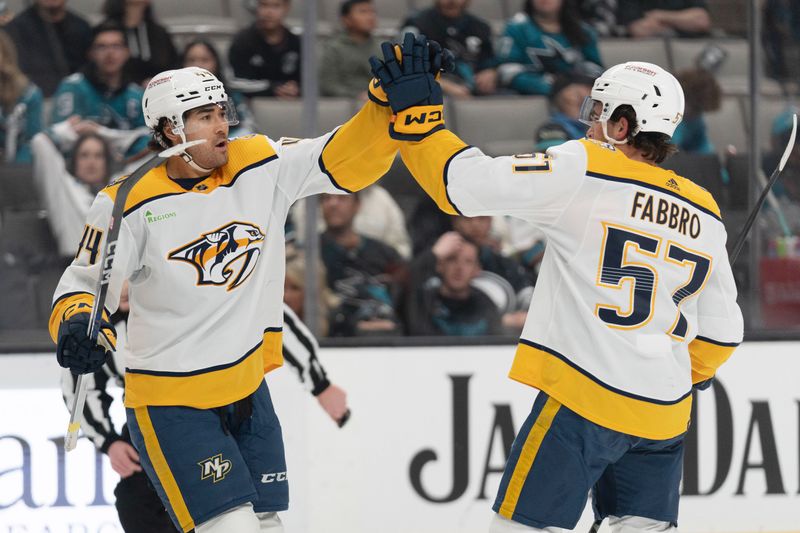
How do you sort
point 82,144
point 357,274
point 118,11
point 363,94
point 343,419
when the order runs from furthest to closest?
point 118,11, point 363,94, point 82,144, point 357,274, point 343,419

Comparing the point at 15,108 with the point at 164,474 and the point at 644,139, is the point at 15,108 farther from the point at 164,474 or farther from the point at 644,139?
the point at 644,139

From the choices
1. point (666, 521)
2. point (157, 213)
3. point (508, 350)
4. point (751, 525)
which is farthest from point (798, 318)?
point (157, 213)

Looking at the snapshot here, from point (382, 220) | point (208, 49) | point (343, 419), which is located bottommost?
point (343, 419)

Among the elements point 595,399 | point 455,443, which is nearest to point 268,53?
point 455,443

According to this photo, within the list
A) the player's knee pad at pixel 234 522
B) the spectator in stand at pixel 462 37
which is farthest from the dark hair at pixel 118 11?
the player's knee pad at pixel 234 522

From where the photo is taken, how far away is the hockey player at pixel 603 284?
282 cm

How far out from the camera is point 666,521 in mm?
2959

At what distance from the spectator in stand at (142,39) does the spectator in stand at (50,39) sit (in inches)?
5.6

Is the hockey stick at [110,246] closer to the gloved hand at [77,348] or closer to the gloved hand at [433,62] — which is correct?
the gloved hand at [77,348]

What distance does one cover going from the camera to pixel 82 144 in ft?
15.5

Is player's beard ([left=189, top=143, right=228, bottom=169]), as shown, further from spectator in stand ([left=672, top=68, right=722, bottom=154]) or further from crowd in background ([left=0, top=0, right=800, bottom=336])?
spectator in stand ([left=672, top=68, right=722, bottom=154])

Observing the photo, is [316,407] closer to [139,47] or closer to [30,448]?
[30,448]

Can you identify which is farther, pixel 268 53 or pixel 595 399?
pixel 268 53

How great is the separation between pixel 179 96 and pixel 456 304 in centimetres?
189
